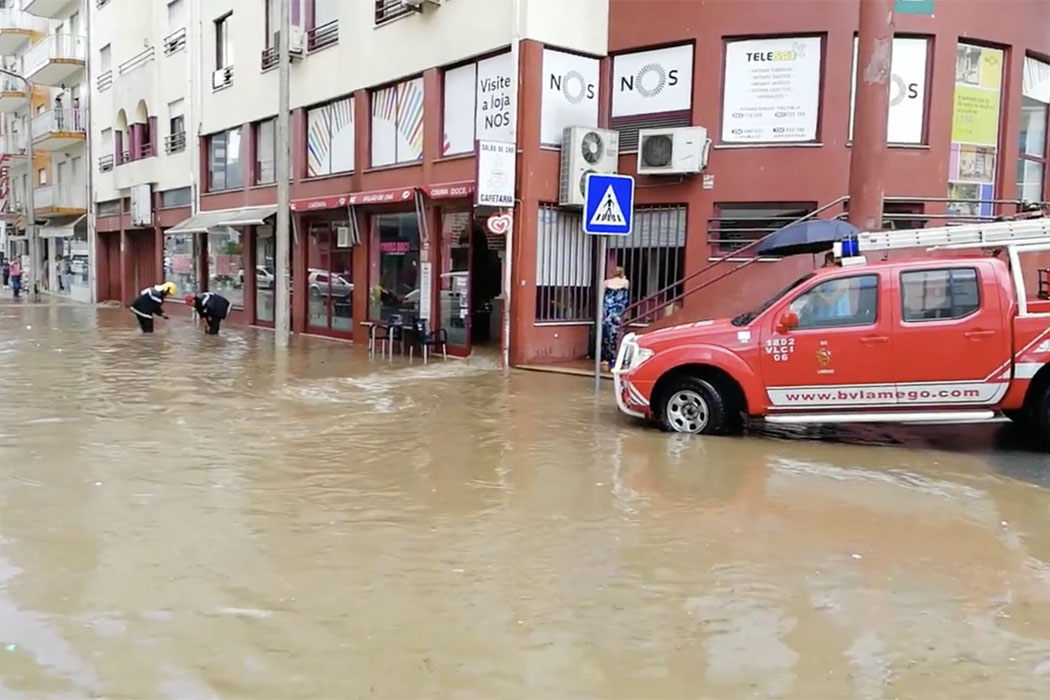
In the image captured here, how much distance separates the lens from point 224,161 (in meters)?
23.8

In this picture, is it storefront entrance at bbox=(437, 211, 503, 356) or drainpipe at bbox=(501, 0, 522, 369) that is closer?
drainpipe at bbox=(501, 0, 522, 369)

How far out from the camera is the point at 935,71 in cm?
1359

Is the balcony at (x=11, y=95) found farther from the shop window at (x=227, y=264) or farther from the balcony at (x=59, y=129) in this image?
the shop window at (x=227, y=264)

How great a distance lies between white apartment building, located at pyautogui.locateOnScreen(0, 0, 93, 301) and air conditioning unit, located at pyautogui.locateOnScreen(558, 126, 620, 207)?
85.9 ft

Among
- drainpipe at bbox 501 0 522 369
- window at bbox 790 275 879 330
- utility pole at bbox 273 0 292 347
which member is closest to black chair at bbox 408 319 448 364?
drainpipe at bbox 501 0 522 369

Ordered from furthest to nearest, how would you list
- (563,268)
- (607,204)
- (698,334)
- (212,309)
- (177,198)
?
1. (177,198)
2. (212,309)
3. (563,268)
4. (607,204)
5. (698,334)

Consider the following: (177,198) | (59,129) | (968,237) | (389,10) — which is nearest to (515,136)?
(389,10)

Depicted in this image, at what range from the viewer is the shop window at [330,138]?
1884 centimetres

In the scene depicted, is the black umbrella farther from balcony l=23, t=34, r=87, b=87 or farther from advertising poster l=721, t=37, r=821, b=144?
balcony l=23, t=34, r=87, b=87

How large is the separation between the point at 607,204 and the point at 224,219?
1365cm

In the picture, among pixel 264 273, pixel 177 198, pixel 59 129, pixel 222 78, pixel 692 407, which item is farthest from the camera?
pixel 59 129

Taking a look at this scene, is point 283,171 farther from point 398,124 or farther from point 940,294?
point 940,294

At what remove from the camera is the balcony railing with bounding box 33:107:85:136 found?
116 feet

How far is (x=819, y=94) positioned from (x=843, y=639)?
1115 cm
